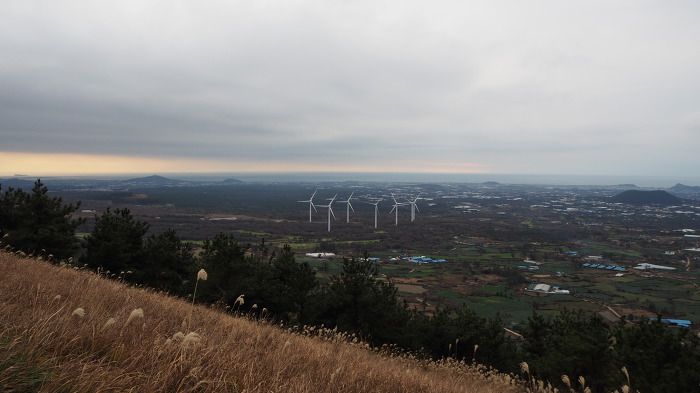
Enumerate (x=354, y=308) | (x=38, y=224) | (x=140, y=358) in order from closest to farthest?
(x=140, y=358) → (x=354, y=308) → (x=38, y=224)

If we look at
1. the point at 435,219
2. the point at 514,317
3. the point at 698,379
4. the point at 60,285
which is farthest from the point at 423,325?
the point at 435,219

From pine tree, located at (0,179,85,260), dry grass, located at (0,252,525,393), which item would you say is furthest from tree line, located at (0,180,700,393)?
dry grass, located at (0,252,525,393)

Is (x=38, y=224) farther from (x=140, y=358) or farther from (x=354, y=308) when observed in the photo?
(x=140, y=358)

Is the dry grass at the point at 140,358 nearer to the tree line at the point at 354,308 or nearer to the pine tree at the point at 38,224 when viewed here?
the tree line at the point at 354,308

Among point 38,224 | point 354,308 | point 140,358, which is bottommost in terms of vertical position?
point 354,308

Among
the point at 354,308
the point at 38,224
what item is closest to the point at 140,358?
the point at 354,308

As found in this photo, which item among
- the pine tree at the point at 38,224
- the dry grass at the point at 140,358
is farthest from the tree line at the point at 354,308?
the dry grass at the point at 140,358

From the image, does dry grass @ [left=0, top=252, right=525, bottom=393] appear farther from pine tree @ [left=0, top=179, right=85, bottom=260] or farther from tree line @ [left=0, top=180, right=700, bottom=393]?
pine tree @ [left=0, top=179, right=85, bottom=260]

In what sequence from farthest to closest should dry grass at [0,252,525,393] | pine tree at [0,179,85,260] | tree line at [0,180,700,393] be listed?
pine tree at [0,179,85,260] → tree line at [0,180,700,393] → dry grass at [0,252,525,393]
